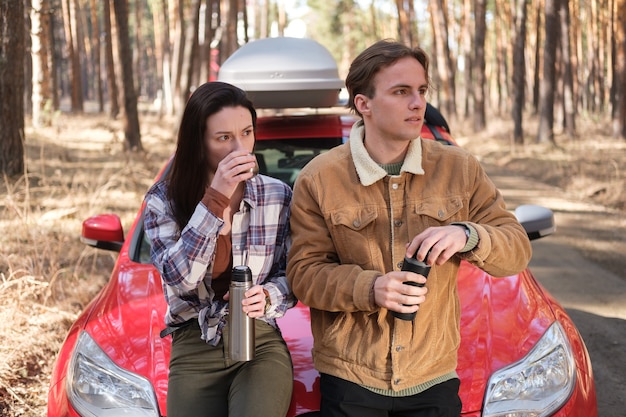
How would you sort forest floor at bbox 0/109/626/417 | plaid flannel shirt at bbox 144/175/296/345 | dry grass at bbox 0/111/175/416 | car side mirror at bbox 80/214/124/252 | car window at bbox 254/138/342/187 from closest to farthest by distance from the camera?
plaid flannel shirt at bbox 144/175/296/345, car side mirror at bbox 80/214/124/252, dry grass at bbox 0/111/175/416, car window at bbox 254/138/342/187, forest floor at bbox 0/109/626/417

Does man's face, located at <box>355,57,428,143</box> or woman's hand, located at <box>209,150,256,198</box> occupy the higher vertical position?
man's face, located at <box>355,57,428,143</box>

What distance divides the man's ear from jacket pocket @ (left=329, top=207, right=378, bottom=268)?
36 centimetres

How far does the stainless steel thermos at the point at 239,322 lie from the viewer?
8.13 ft

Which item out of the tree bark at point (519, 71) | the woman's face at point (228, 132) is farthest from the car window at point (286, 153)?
the tree bark at point (519, 71)

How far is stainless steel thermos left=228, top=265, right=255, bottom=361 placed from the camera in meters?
2.48

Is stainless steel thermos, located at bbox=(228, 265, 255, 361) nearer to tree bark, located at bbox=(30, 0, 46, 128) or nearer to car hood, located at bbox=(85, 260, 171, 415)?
car hood, located at bbox=(85, 260, 171, 415)

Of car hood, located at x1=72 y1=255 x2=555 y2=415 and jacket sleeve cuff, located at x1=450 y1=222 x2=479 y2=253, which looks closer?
jacket sleeve cuff, located at x1=450 y1=222 x2=479 y2=253

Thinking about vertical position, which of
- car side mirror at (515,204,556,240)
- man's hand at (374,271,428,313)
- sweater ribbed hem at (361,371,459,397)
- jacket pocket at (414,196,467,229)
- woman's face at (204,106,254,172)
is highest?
woman's face at (204,106,254,172)

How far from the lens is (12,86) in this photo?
8789 millimetres

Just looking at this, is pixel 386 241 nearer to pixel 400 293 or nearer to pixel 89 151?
pixel 400 293

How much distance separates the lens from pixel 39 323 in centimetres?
491

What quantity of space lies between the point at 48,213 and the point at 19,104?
5.91 ft

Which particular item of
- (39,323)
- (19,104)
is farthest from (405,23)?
(39,323)

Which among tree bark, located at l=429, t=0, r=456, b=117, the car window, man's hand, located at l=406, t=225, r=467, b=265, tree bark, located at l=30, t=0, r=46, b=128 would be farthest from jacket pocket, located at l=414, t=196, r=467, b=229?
tree bark, located at l=429, t=0, r=456, b=117
